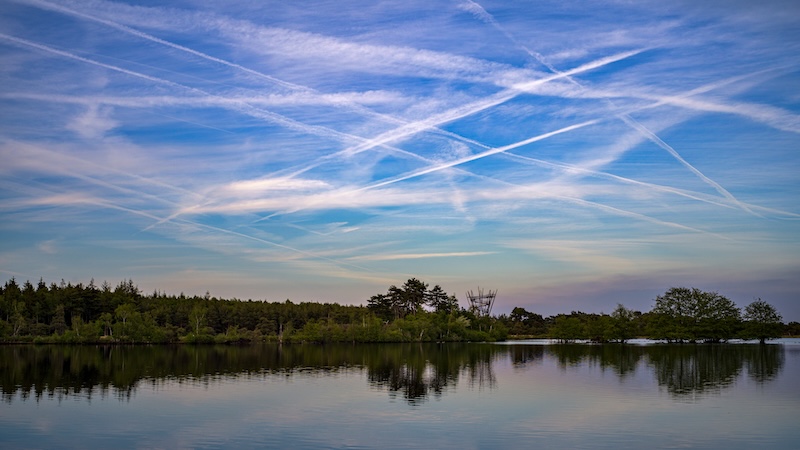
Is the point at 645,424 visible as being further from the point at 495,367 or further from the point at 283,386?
Result: the point at 495,367

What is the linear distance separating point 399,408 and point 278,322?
5253 inches

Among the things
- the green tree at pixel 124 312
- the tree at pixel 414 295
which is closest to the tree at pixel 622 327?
the tree at pixel 414 295

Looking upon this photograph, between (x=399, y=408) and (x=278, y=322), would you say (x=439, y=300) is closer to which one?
(x=278, y=322)

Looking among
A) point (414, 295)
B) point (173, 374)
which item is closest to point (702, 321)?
point (414, 295)

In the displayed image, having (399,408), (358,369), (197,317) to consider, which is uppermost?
(197,317)

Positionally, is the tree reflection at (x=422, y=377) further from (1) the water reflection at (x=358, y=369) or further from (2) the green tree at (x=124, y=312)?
(2) the green tree at (x=124, y=312)

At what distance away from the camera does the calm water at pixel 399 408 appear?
2847cm

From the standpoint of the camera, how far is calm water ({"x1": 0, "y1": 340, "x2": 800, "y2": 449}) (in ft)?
93.4

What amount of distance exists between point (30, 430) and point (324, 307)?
157471mm

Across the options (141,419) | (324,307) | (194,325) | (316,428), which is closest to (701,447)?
(316,428)

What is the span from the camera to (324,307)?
186750mm

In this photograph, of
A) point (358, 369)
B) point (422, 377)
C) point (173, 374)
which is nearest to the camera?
point (422, 377)

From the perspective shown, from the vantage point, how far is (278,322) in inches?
6570

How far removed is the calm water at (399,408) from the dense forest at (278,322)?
7804 cm
